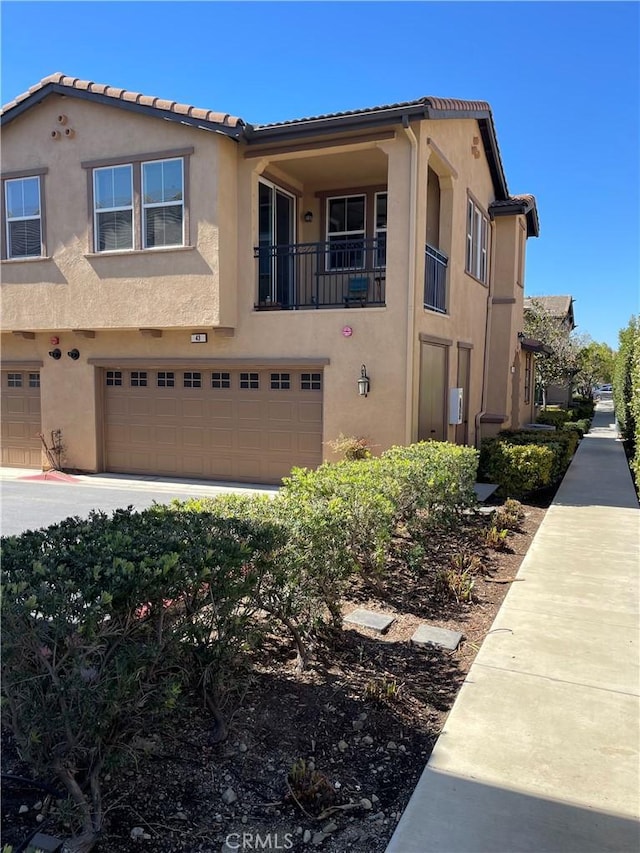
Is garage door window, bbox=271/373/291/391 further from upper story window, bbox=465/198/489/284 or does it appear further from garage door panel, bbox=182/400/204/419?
upper story window, bbox=465/198/489/284

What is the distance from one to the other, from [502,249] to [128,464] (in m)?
12.1

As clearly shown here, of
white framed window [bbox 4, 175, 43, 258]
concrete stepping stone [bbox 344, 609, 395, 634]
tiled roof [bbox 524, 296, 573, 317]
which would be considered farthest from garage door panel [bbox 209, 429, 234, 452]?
tiled roof [bbox 524, 296, 573, 317]

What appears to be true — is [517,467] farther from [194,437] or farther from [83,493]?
[83,493]

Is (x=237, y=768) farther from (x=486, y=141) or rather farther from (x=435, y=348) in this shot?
(x=486, y=141)

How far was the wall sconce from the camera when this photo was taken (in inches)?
437

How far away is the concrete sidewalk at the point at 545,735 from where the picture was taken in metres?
3.00

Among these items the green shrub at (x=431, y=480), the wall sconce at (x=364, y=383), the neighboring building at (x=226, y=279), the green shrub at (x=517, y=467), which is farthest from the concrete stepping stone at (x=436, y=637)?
the green shrub at (x=517, y=467)

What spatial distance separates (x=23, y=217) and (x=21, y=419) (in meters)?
4.83

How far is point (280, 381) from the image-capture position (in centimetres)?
1223

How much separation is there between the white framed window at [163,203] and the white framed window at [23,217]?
2.80m

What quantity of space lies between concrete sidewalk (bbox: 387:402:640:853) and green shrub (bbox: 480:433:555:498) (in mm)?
4356

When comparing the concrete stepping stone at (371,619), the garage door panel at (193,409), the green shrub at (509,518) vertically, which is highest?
the garage door panel at (193,409)

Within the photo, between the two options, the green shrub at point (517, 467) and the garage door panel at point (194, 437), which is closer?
the green shrub at point (517, 467)

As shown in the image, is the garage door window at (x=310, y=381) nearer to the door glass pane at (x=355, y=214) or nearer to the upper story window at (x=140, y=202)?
the upper story window at (x=140, y=202)
